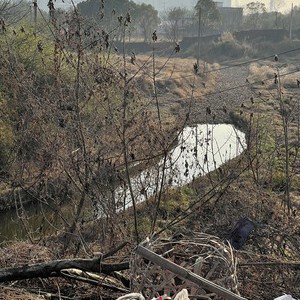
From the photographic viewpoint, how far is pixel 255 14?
6700cm

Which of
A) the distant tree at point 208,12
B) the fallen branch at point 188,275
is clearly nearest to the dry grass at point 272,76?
the distant tree at point 208,12

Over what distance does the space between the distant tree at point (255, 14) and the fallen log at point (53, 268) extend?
210 ft

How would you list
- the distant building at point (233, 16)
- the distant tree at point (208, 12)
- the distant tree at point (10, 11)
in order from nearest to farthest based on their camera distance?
1. the distant tree at point (10, 11)
2. the distant tree at point (208, 12)
3. the distant building at point (233, 16)

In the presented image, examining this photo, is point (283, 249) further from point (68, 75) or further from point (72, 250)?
point (68, 75)

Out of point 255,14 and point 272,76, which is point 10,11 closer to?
point 272,76

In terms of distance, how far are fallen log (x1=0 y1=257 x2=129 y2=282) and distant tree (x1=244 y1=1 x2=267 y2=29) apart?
64.1m

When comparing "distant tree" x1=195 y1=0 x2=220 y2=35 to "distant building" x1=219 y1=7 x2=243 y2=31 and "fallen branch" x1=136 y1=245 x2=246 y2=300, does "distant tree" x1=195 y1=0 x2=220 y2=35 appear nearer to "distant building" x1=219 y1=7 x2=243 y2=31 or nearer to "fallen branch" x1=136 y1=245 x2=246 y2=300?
"distant building" x1=219 y1=7 x2=243 y2=31

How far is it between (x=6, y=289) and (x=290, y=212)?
15.2 feet

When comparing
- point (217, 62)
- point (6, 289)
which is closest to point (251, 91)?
point (217, 62)

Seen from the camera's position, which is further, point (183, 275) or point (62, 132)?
point (62, 132)

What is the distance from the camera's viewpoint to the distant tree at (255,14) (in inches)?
2589

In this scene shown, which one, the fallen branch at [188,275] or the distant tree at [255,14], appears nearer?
the fallen branch at [188,275]

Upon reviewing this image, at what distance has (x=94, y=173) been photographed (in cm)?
594

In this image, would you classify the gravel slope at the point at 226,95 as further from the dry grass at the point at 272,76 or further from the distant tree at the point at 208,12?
the distant tree at the point at 208,12
